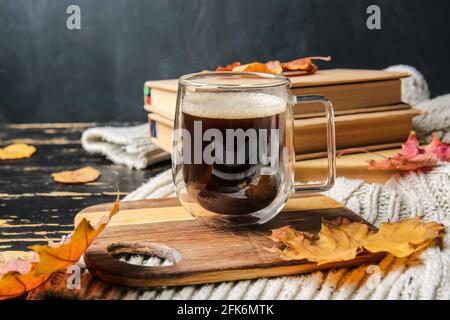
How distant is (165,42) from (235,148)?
1213mm

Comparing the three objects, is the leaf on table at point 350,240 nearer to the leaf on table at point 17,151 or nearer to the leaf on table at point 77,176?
the leaf on table at point 77,176

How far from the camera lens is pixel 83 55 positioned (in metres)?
1.91

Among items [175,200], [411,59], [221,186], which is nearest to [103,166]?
[175,200]

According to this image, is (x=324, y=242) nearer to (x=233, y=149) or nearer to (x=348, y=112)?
(x=233, y=149)

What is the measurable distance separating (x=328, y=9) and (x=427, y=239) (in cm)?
128

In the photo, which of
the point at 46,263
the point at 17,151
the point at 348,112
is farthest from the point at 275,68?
the point at 46,263

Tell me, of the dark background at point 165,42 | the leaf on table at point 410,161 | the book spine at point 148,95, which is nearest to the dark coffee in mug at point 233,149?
the leaf on table at point 410,161

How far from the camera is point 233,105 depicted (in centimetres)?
76

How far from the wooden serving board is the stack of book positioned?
0.27m

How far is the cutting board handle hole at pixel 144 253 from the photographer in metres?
0.74

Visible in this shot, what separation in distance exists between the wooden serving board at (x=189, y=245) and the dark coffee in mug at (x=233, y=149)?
0.15 feet

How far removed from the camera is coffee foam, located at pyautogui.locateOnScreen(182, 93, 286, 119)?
0.76 m
